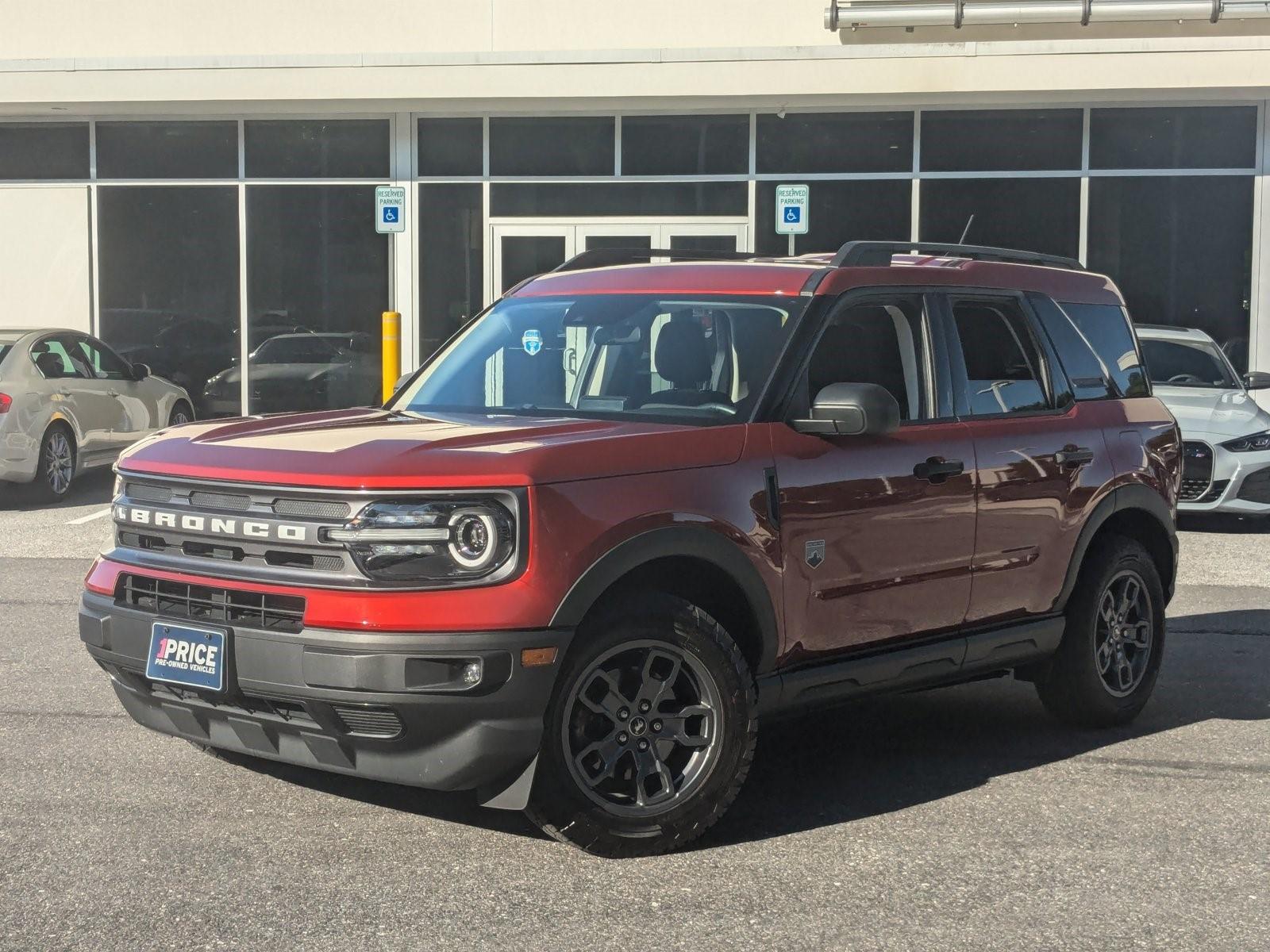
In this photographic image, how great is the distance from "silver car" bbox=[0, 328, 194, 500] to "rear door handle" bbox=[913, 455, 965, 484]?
33.8 ft

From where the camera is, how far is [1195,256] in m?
19.4

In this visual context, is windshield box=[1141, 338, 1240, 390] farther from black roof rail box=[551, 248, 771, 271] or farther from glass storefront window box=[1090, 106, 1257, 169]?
black roof rail box=[551, 248, 771, 271]

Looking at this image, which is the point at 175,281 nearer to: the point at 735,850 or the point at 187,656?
the point at 187,656

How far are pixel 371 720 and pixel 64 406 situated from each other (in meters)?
11.3

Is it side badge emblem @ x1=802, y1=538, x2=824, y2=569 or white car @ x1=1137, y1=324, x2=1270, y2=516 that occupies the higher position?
side badge emblem @ x1=802, y1=538, x2=824, y2=569

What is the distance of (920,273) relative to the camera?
6.19 meters

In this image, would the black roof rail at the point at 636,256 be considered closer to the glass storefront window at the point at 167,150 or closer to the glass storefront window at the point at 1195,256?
the glass storefront window at the point at 1195,256

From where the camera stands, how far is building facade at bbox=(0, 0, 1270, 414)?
19.3 meters

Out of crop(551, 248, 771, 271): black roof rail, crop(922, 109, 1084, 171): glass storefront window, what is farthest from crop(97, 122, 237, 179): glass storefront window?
crop(551, 248, 771, 271): black roof rail

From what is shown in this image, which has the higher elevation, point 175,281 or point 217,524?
point 175,281

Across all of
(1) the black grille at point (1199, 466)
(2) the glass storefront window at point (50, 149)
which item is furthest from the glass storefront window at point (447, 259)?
(1) the black grille at point (1199, 466)

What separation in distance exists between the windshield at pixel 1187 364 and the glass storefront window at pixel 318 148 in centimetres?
1037

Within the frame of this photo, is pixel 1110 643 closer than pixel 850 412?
No

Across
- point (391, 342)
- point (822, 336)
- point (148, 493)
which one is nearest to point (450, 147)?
point (391, 342)
